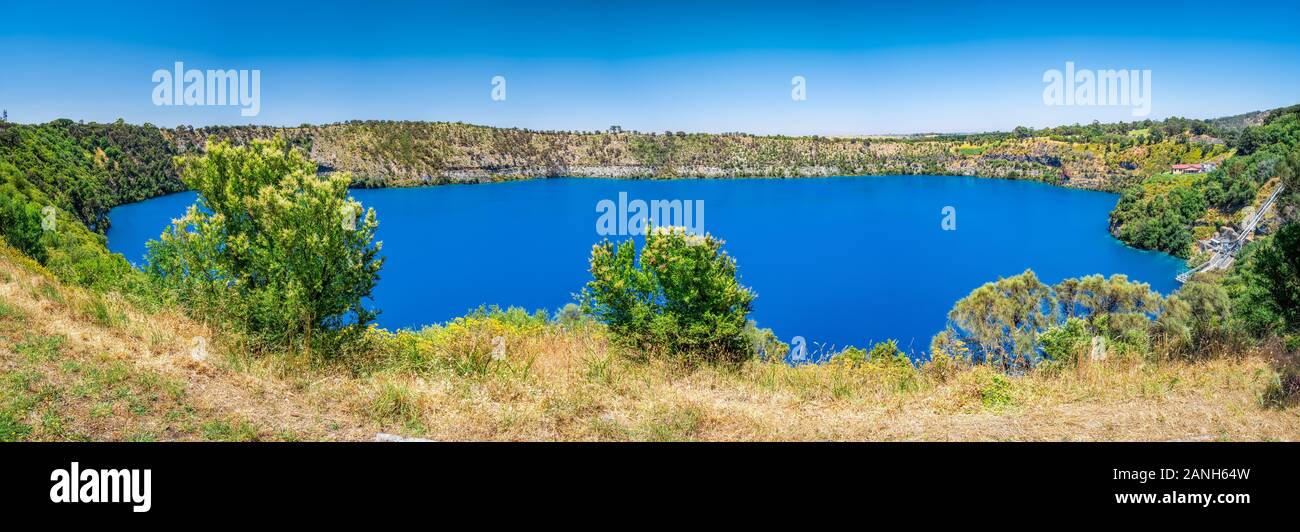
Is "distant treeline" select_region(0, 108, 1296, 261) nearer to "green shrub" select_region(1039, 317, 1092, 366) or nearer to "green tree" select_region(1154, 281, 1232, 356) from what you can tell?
"green tree" select_region(1154, 281, 1232, 356)

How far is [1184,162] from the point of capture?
334 feet

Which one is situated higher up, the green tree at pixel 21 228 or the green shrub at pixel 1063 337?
the green tree at pixel 21 228

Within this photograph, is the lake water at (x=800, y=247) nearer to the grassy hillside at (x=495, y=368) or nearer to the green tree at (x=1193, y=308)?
the green tree at (x=1193, y=308)

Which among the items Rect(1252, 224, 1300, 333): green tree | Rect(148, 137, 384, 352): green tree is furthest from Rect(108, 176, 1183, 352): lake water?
Rect(1252, 224, 1300, 333): green tree

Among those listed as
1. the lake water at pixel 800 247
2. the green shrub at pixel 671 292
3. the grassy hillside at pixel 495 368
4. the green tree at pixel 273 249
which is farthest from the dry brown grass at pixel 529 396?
the lake water at pixel 800 247

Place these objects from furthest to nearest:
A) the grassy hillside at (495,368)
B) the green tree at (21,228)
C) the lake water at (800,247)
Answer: the lake water at (800,247) → the green tree at (21,228) → the grassy hillside at (495,368)

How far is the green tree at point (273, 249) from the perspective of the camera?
9.73 metres

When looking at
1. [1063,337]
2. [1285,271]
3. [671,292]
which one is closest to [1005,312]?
[1063,337]

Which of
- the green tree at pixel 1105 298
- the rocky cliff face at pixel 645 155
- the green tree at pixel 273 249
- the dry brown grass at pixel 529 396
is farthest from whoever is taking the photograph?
the rocky cliff face at pixel 645 155

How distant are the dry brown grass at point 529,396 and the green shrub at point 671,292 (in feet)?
22.8
